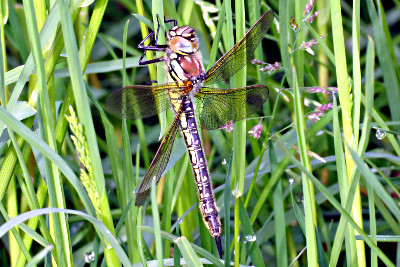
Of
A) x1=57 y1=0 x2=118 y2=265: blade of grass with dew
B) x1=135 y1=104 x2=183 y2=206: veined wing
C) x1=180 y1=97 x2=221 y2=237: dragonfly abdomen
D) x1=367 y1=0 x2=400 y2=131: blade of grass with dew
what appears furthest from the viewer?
x1=367 y1=0 x2=400 y2=131: blade of grass with dew

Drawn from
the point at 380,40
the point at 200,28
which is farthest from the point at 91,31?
the point at 380,40

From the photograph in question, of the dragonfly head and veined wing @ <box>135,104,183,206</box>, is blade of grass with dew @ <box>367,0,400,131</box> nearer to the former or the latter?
the dragonfly head

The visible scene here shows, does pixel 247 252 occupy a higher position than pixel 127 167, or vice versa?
pixel 127 167

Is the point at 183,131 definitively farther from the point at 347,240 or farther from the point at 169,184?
the point at 347,240

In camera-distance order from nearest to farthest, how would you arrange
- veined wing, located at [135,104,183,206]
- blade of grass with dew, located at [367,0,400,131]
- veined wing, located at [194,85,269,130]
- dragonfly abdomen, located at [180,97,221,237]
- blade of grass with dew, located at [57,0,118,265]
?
blade of grass with dew, located at [57,0,118,265], veined wing, located at [135,104,183,206], dragonfly abdomen, located at [180,97,221,237], veined wing, located at [194,85,269,130], blade of grass with dew, located at [367,0,400,131]

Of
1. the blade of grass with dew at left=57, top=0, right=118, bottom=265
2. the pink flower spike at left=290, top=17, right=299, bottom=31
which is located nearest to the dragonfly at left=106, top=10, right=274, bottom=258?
the pink flower spike at left=290, top=17, right=299, bottom=31
